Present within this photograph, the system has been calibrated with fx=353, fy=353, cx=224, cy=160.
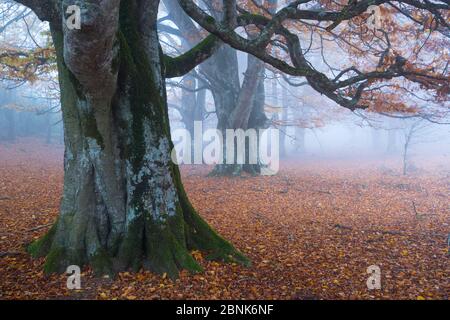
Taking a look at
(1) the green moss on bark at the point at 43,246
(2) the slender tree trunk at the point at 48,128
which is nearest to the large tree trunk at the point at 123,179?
(1) the green moss on bark at the point at 43,246

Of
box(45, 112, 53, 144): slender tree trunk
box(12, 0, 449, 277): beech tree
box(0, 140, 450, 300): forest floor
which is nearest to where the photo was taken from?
box(0, 140, 450, 300): forest floor

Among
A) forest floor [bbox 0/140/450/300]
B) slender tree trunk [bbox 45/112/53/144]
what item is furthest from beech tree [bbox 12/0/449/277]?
slender tree trunk [bbox 45/112/53/144]

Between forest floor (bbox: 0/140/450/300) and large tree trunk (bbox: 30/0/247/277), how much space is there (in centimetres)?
32

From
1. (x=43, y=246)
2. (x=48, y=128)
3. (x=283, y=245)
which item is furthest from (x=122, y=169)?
(x=48, y=128)

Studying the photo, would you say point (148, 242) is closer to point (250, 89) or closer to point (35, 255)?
point (35, 255)

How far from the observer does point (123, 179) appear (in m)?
4.95

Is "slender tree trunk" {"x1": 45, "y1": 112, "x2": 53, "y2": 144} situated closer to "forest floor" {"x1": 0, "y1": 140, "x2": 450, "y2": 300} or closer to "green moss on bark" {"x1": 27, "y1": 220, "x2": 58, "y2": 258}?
"forest floor" {"x1": 0, "y1": 140, "x2": 450, "y2": 300}

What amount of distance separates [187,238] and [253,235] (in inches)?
73.8

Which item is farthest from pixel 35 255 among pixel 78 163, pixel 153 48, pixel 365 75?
pixel 365 75

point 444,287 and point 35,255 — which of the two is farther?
point 35,255

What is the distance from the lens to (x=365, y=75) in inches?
248

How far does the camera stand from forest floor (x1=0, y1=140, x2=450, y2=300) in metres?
4.47

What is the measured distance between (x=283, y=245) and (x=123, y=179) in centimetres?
308

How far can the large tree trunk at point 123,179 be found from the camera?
4773 mm
